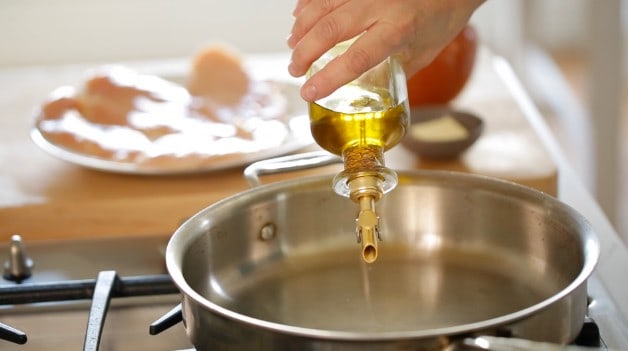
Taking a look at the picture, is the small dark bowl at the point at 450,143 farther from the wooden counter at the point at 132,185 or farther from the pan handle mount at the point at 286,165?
the pan handle mount at the point at 286,165

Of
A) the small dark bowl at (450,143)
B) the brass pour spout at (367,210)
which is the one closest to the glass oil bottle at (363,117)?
the brass pour spout at (367,210)

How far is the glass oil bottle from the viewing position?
69 cm

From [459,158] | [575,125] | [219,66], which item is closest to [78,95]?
[219,66]

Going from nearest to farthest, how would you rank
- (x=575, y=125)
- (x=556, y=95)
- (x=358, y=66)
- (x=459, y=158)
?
(x=358, y=66) → (x=459, y=158) → (x=575, y=125) → (x=556, y=95)

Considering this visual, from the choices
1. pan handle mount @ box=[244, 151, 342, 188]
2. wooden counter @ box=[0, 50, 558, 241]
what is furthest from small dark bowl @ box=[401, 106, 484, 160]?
pan handle mount @ box=[244, 151, 342, 188]

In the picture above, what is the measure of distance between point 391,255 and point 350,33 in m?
0.18

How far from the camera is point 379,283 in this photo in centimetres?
77

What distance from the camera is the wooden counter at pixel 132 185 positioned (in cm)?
103

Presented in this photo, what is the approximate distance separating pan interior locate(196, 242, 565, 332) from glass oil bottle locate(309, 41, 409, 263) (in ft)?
0.18

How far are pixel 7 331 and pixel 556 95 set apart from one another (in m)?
1.96

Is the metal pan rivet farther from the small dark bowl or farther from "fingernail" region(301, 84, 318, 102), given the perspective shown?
the small dark bowl

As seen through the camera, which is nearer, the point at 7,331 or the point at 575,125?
the point at 7,331

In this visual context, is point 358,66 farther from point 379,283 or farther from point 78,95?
point 78,95

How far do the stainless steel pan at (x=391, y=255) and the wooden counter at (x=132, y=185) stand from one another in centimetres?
25
